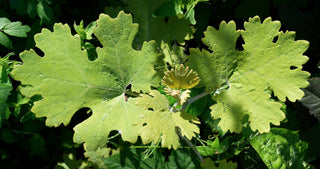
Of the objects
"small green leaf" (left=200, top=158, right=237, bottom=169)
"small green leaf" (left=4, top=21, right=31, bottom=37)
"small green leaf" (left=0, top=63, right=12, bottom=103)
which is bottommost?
"small green leaf" (left=200, top=158, right=237, bottom=169)

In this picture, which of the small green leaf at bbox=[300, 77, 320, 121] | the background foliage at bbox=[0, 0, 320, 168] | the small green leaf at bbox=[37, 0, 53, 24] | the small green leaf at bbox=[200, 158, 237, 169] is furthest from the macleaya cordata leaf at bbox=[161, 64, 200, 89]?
the small green leaf at bbox=[300, 77, 320, 121]

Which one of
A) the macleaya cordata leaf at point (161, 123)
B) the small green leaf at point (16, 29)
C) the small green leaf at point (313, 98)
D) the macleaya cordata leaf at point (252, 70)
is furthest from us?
the small green leaf at point (313, 98)

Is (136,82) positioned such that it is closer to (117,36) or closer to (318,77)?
(117,36)

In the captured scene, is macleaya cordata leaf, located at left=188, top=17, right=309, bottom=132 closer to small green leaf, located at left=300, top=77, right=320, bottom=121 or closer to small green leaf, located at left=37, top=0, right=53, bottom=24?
small green leaf, located at left=300, top=77, right=320, bottom=121

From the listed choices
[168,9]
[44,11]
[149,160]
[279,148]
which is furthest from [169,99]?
[44,11]

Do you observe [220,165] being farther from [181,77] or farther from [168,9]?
[168,9]

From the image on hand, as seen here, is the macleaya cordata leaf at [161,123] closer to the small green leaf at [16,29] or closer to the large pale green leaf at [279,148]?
the large pale green leaf at [279,148]

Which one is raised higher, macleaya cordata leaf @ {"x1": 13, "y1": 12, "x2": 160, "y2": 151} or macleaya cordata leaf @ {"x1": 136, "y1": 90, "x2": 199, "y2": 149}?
macleaya cordata leaf @ {"x1": 13, "y1": 12, "x2": 160, "y2": 151}

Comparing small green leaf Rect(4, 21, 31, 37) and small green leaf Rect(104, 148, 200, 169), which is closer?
small green leaf Rect(4, 21, 31, 37)

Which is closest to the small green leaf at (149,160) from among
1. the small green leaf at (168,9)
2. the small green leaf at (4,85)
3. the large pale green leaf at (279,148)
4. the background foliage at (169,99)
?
the background foliage at (169,99)
